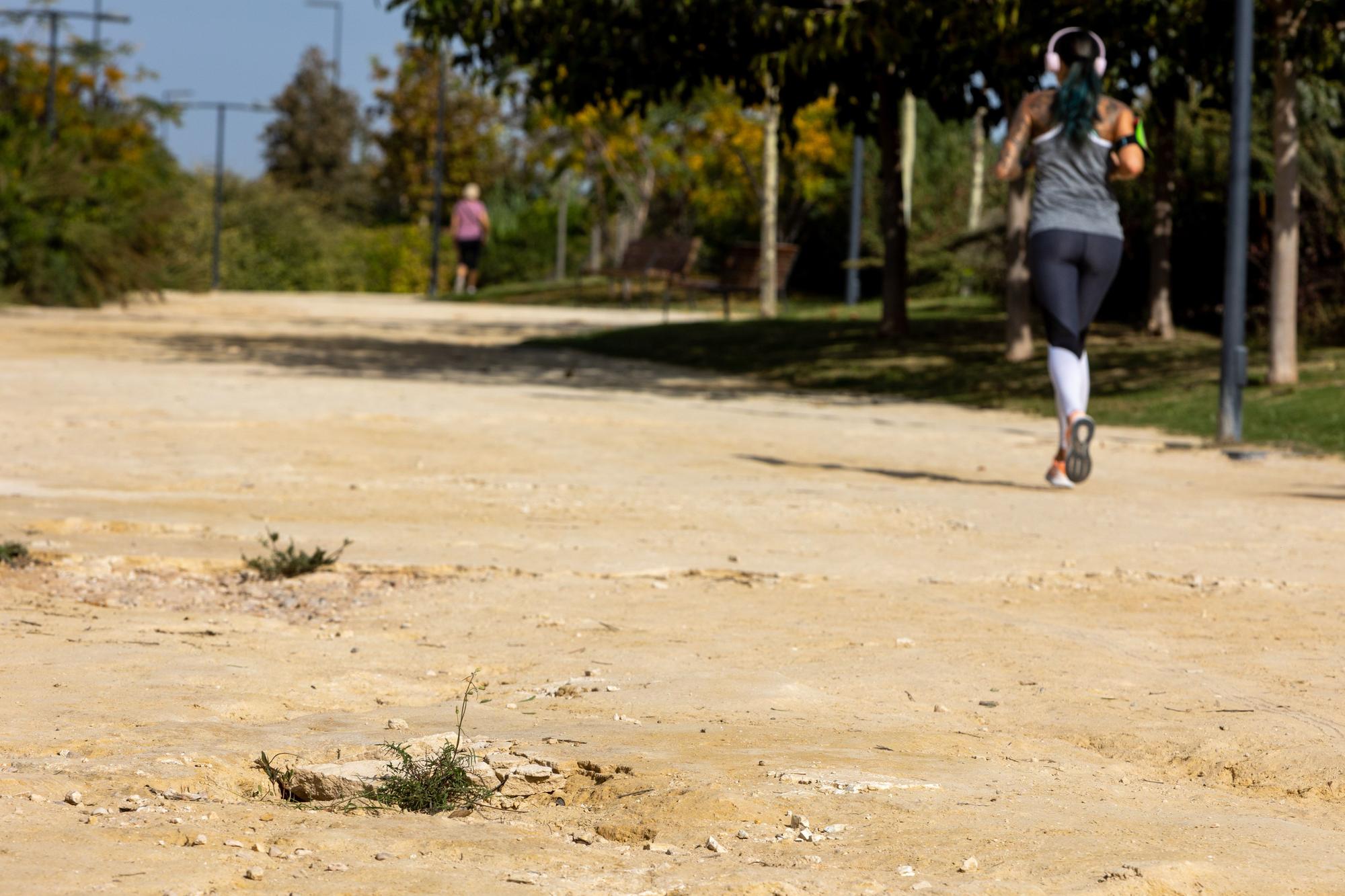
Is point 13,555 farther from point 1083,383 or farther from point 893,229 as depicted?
point 893,229

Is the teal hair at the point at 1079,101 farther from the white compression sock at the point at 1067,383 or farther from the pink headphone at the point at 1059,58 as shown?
the white compression sock at the point at 1067,383

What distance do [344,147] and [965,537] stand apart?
55.4m

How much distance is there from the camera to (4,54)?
37.2 meters

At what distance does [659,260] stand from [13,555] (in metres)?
22.1

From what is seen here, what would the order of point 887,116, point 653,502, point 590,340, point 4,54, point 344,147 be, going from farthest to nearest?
point 344,147 → point 4,54 → point 590,340 → point 887,116 → point 653,502

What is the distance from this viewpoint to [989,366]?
15.9 m

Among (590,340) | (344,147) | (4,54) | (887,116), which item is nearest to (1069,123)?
(887,116)

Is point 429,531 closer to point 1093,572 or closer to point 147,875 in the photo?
point 1093,572

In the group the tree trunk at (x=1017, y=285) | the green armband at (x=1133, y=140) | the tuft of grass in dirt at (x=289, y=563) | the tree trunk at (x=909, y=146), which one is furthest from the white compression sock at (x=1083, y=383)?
the tree trunk at (x=909, y=146)

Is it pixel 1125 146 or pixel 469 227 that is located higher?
pixel 469 227

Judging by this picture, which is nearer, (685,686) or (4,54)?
(685,686)

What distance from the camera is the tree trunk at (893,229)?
58.9ft

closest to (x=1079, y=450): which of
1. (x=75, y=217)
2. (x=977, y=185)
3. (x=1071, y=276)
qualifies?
(x=1071, y=276)

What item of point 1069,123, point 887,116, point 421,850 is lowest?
point 421,850
